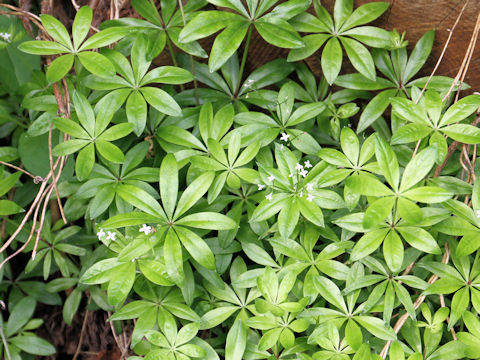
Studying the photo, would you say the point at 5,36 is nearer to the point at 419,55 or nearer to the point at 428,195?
the point at 419,55

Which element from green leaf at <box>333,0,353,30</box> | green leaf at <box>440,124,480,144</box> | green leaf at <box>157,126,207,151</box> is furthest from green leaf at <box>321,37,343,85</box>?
green leaf at <box>157,126,207,151</box>

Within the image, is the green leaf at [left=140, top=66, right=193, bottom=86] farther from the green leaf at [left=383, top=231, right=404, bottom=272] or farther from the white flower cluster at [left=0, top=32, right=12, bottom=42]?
the green leaf at [left=383, top=231, right=404, bottom=272]

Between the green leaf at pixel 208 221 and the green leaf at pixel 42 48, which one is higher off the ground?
the green leaf at pixel 42 48

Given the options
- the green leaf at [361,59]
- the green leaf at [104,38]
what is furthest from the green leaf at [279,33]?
the green leaf at [104,38]

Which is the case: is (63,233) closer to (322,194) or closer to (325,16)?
(322,194)

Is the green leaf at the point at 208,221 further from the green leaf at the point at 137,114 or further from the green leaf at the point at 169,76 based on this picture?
Answer: the green leaf at the point at 169,76

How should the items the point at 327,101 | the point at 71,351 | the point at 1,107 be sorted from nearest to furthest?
the point at 327,101
the point at 1,107
the point at 71,351

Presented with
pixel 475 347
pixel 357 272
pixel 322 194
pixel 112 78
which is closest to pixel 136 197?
pixel 112 78
